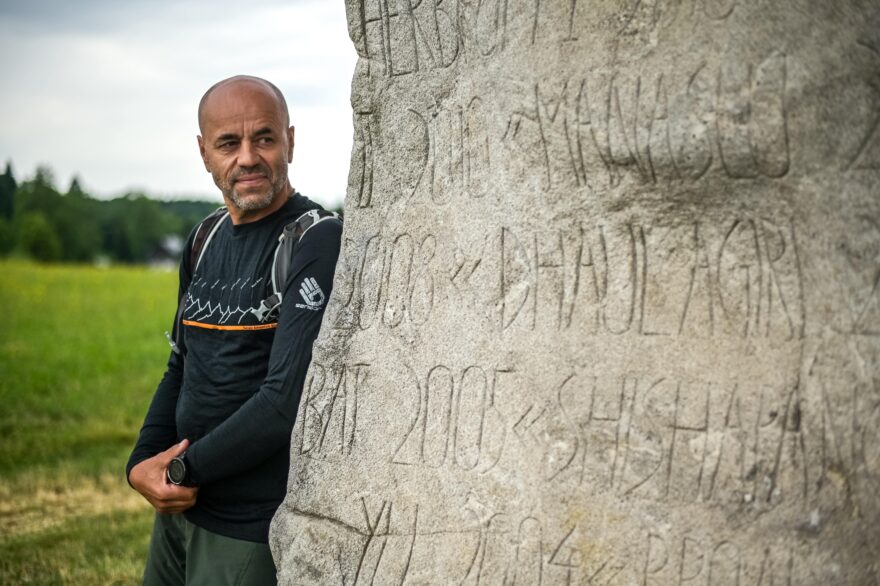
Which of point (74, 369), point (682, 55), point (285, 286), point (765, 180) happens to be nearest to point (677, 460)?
point (765, 180)

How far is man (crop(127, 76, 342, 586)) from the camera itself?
337cm

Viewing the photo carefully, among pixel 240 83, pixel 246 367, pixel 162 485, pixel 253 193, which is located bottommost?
pixel 162 485

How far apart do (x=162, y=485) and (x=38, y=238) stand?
1307cm

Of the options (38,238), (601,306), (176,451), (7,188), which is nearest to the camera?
(601,306)

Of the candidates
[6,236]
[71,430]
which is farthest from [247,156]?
[6,236]

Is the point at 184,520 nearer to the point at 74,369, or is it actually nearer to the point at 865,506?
the point at 865,506

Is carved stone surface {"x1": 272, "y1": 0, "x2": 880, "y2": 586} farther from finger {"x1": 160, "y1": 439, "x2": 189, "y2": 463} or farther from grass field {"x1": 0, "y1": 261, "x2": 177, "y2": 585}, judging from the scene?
grass field {"x1": 0, "y1": 261, "x2": 177, "y2": 585}

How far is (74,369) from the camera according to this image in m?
11.8

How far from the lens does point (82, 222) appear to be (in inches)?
632

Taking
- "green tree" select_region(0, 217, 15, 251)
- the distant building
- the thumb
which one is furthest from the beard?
the distant building

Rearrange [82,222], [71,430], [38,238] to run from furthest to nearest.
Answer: [82,222] < [38,238] < [71,430]

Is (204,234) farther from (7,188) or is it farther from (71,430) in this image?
(71,430)

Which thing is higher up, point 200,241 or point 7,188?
point 7,188

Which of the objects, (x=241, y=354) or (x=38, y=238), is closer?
(x=241, y=354)
